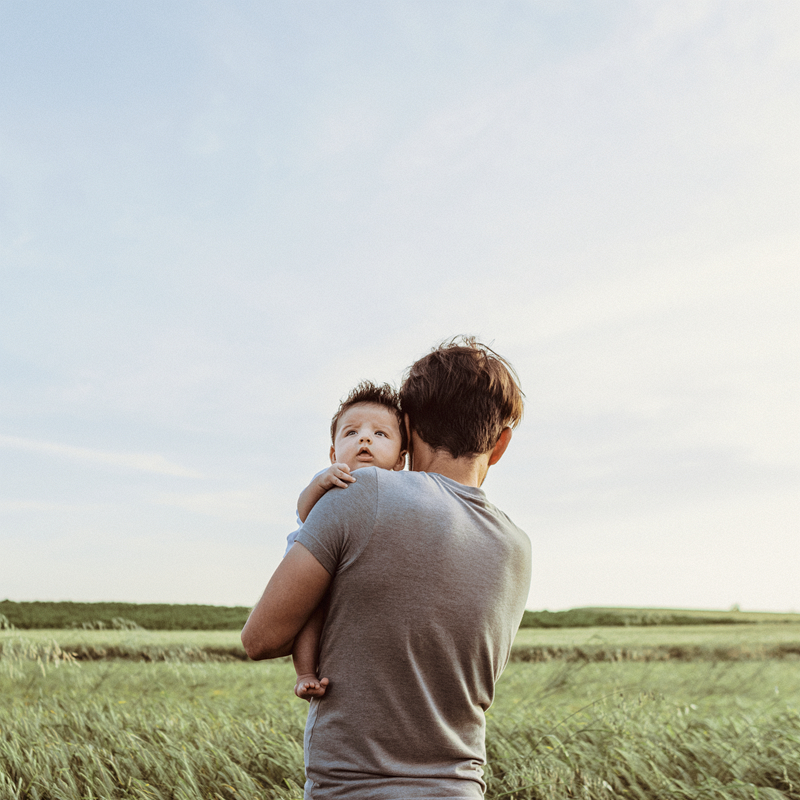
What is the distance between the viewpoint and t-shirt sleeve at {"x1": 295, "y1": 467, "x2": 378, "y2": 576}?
151cm

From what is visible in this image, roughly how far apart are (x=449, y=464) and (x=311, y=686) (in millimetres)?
603

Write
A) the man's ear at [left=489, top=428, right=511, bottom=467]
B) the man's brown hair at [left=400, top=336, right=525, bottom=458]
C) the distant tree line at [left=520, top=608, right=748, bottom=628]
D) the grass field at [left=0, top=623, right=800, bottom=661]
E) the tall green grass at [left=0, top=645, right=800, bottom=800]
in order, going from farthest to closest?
1. the distant tree line at [left=520, top=608, right=748, bottom=628]
2. the grass field at [left=0, top=623, right=800, bottom=661]
3. the tall green grass at [left=0, top=645, right=800, bottom=800]
4. the man's ear at [left=489, top=428, right=511, bottom=467]
5. the man's brown hair at [left=400, top=336, right=525, bottom=458]

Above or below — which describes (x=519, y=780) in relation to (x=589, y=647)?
above

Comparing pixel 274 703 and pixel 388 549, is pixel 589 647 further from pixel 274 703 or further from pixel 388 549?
pixel 388 549

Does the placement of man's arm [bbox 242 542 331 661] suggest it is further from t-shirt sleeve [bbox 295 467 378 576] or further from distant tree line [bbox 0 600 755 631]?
distant tree line [bbox 0 600 755 631]

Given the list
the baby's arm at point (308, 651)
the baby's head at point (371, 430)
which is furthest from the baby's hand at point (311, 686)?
the baby's head at point (371, 430)

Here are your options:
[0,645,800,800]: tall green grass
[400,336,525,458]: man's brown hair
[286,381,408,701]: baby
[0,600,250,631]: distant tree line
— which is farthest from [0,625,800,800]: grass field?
[0,600,250,631]: distant tree line

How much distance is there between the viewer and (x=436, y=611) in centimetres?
156

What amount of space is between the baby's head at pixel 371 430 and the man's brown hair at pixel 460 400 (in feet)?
1.07

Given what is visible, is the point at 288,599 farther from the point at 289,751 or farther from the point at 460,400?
the point at 289,751

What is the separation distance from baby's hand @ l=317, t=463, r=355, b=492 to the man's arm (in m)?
0.16

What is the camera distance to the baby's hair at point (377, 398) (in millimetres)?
2219

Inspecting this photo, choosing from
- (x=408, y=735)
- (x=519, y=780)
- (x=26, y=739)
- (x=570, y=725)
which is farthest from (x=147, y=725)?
(x=408, y=735)

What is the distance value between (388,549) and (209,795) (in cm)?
325
